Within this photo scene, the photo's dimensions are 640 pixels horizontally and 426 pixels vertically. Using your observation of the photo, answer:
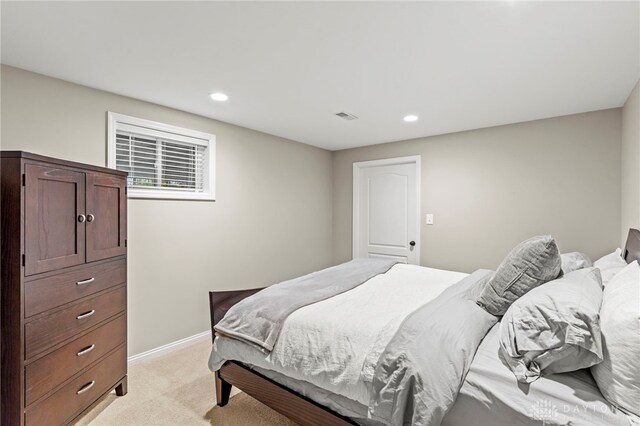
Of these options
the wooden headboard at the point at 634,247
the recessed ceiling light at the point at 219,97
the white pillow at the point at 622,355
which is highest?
the recessed ceiling light at the point at 219,97

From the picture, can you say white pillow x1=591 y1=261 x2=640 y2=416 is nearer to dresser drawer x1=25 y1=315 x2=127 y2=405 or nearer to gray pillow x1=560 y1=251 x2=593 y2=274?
gray pillow x1=560 y1=251 x2=593 y2=274

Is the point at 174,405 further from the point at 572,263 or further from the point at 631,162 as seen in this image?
the point at 631,162

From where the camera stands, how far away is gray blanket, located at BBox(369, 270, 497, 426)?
3.92ft

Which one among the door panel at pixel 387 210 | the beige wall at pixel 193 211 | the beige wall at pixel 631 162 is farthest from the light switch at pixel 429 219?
the beige wall at pixel 631 162

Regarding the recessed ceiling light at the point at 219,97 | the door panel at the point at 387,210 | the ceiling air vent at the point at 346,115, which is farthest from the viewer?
the door panel at the point at 387,210

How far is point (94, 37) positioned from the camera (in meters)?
1.74

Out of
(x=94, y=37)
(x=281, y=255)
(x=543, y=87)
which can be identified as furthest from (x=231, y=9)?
(x=281, y=255)

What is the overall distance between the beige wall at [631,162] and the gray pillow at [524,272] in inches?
48.7

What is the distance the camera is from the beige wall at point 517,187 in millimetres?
2936

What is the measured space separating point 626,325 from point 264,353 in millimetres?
1568

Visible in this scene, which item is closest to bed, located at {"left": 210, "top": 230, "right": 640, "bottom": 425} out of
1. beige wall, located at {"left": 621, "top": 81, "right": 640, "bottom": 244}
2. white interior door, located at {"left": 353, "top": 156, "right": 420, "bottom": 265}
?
beige wall, located at {"left": 621, "top": 81, "right": 640, "bottom": 244}

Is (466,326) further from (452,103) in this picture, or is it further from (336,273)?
(452,103)

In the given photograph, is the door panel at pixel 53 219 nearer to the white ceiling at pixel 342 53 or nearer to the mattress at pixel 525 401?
the white ceiling at pixel 342 53

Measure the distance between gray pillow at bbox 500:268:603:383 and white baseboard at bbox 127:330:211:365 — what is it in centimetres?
281
